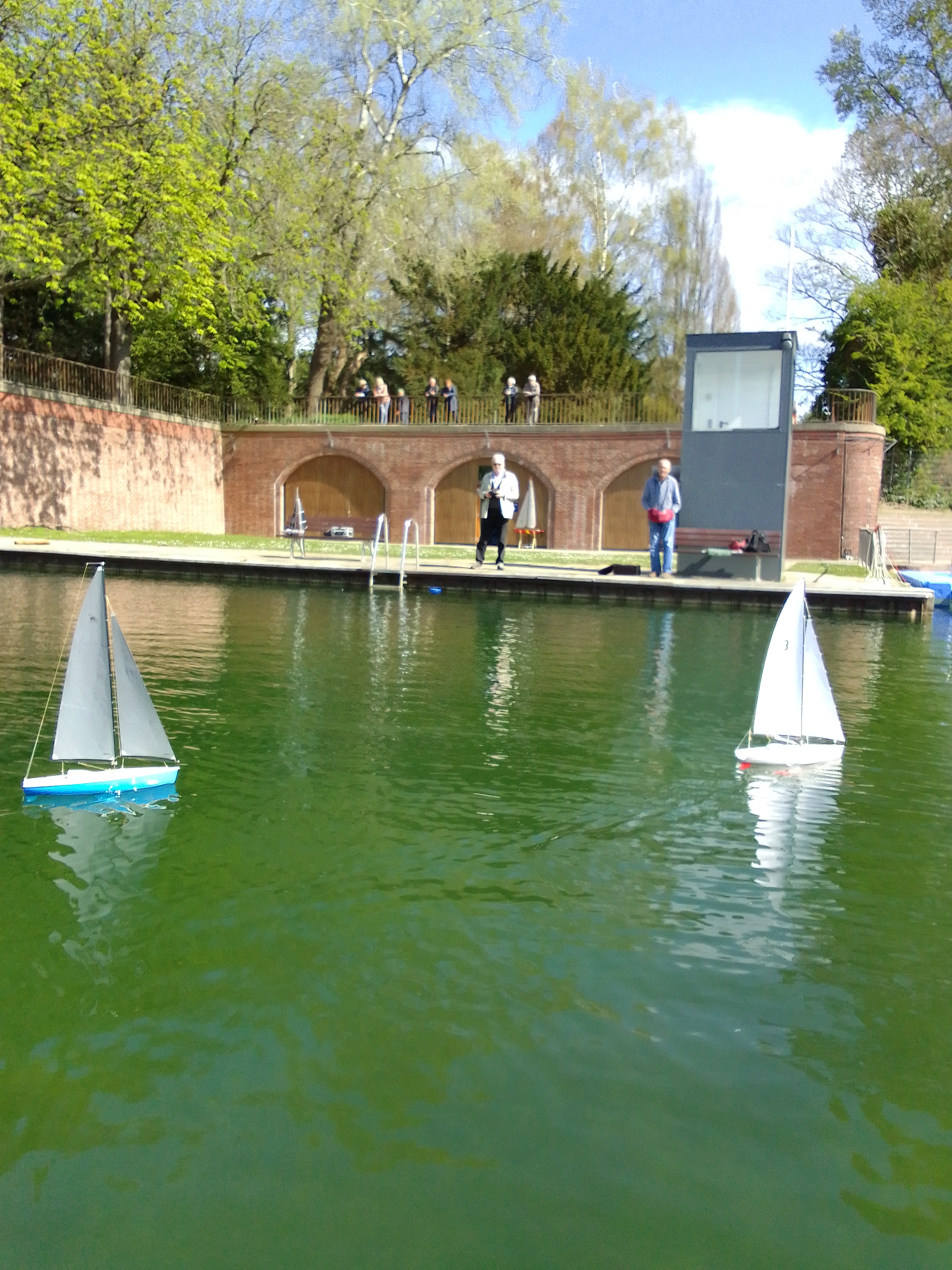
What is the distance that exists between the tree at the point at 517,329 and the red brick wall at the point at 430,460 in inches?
103

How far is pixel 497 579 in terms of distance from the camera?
1994cm

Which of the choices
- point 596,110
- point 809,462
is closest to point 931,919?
point 809,462

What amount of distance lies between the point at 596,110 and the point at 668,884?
146 feet

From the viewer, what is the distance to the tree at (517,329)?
37.1m

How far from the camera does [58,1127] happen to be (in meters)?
3.98

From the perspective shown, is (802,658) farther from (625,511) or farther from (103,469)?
(103,469)

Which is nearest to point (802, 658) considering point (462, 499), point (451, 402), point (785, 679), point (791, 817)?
point (785, 679)

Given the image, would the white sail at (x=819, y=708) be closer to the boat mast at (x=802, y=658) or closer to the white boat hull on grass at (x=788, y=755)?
the boat mast at (x=802, y=658)

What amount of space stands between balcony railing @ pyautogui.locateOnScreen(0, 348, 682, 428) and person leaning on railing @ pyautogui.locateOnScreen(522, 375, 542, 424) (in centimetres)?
3

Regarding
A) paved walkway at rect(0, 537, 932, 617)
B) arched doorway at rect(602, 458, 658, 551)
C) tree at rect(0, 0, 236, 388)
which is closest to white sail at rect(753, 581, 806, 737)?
paved walkway at rect(0, 537, 932, 617)

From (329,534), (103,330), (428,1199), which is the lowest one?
(428,1199)

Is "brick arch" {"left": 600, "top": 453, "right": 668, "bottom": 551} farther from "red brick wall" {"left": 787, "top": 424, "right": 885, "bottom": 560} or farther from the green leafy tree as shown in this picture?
the green leafy tree

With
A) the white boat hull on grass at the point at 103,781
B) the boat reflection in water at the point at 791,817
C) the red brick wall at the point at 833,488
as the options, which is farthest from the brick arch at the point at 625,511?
the white boat hull on grass at the point at 103,781

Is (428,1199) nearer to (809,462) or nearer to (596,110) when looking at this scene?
(809,462)
